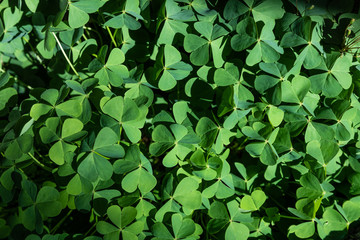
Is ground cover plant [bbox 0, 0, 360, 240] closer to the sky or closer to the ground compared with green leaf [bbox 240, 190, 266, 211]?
closer to the sky

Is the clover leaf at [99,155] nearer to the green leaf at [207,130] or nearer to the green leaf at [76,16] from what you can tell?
the green leaf at [207,130]

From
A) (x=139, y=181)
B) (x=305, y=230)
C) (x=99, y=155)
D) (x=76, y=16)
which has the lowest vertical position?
(x=305, y=230)

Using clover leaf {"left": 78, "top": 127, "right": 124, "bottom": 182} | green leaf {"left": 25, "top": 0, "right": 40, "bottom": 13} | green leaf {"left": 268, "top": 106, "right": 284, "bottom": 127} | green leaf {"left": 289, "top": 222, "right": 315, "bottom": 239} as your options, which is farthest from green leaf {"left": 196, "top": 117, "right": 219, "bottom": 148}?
green leaf {"left": 25, "top": 0, "right": 40, "bottom": 13}

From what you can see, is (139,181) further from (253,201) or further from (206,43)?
(206,43)

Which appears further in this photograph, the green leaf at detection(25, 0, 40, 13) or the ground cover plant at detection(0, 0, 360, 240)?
the green leaf at detection(25, 0, 40, 13)

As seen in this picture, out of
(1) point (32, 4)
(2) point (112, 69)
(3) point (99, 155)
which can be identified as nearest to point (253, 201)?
(3) point (99, 155)

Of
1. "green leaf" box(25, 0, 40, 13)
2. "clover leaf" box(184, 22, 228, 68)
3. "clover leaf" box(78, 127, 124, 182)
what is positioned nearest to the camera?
"clover leaf" box(78, 127, 124, 182)

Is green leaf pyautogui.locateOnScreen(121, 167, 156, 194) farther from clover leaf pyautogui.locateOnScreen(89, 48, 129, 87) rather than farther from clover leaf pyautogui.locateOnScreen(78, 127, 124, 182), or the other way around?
clover leaf pyautogui.locateOnScreen(89, 48, 129, 87)

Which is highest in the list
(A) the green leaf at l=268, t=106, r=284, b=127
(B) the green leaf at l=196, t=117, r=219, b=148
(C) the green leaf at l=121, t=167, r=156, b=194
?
(A) the green leaf at l=268, t=106, r=284, b=127

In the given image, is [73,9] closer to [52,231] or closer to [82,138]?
[82,138]
